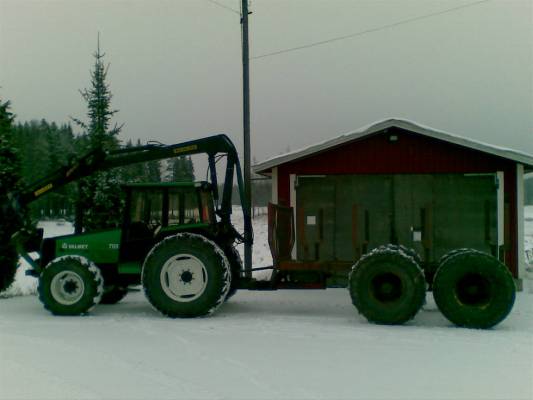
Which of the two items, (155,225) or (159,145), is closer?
(155,225)

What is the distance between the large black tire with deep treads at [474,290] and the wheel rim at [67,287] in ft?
19.7

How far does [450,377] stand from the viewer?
19.0 ft

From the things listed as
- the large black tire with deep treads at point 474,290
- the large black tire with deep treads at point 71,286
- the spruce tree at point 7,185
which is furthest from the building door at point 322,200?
the spruce tree at point 7,185

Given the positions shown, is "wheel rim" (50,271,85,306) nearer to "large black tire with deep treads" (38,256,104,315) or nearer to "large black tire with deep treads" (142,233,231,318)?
"large black tire with deep treads" (38,256,104,315)

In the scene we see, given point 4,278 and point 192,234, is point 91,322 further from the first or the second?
point 4,278

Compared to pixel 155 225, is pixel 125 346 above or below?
below

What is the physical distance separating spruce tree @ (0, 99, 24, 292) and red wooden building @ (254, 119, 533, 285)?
232 inches

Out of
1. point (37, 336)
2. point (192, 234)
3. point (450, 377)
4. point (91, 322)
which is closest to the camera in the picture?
point (450, 377)

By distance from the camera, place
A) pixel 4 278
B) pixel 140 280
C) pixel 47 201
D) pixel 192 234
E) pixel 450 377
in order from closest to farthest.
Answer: pixel 450 377
pixel 192 234
pixel 140 280
pixel 4 278
pixel 47 201

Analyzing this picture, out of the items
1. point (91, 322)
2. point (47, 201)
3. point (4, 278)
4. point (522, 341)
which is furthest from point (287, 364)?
point (47, 201)

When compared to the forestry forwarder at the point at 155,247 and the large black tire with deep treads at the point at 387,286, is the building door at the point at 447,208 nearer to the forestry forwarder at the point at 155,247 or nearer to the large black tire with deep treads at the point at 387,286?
the large black tire with deep treads at the point at 387,286

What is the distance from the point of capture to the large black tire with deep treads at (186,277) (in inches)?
361

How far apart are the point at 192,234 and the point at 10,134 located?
22.9 feet

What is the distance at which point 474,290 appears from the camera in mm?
8516
